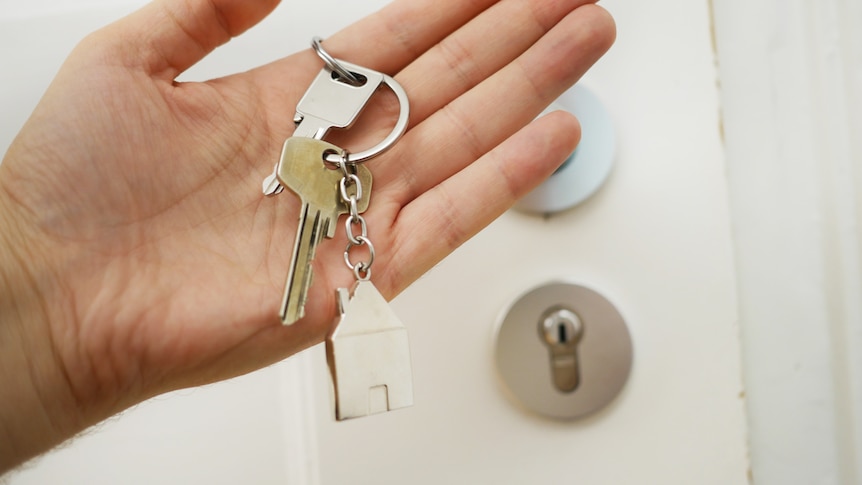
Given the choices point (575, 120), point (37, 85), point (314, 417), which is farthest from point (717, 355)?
point (37, 85)

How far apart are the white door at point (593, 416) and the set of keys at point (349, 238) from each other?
0.11 metres

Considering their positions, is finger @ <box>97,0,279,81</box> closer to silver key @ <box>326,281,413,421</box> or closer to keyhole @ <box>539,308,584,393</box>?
silver key @ <box>326,281,413,421</box>

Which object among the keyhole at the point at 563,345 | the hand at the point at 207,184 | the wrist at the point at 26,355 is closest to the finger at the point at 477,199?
the hand at the point at 207,184

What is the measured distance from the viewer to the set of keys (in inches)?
16.1

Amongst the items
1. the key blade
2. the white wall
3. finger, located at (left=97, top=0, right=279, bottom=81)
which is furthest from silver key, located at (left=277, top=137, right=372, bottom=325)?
the white wall

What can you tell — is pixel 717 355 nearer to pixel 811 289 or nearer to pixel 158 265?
pixel 811 289

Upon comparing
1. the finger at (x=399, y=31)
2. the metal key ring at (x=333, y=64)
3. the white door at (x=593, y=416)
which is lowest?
the white door at (x=593, y=416)

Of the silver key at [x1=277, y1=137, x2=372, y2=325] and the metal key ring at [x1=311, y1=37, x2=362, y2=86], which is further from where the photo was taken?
the metal key ring at [x1=311, y1=37, x2=362, y2=86]

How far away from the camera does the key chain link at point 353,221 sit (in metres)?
0.46

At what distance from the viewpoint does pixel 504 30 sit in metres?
0.55

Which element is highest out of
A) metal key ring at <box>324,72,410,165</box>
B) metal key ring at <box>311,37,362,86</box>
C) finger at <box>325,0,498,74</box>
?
finger at <box>325,0,498,74</box>

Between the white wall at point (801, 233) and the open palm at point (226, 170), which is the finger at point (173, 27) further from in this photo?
the white wall at point (801, 233)

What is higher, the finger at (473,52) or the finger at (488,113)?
the finger at (473,52)

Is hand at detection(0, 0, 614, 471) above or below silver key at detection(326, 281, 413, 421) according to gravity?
above
